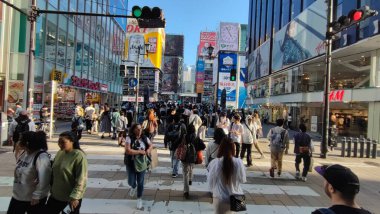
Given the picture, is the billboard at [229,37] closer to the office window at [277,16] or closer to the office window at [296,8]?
the office window at [296,8]

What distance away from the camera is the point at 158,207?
669 cm

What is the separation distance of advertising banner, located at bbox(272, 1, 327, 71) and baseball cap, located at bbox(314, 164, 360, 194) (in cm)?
2959

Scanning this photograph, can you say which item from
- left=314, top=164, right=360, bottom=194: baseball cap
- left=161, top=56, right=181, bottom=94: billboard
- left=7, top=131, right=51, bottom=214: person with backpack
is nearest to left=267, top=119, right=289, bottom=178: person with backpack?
left=7, top=131, right=51, bottom=214: person with backpack

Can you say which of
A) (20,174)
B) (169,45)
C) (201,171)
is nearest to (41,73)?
(201,171)

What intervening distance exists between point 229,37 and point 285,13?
20.6 meters

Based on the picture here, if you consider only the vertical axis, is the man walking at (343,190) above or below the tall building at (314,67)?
below

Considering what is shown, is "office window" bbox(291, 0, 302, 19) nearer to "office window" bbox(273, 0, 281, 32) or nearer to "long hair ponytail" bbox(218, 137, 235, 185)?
"office window" bbox(273, 0, 281, 32)

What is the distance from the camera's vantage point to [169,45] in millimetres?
181000

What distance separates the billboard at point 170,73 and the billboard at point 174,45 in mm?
3350

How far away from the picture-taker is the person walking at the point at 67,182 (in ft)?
13.5

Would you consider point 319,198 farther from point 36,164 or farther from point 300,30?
point 300,30

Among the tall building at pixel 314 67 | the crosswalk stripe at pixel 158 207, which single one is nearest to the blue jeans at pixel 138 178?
the crosswalk stripe at pixel 158 207

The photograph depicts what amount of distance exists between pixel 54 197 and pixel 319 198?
5.84 meters

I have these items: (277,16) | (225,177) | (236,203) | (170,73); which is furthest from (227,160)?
(170,73)
